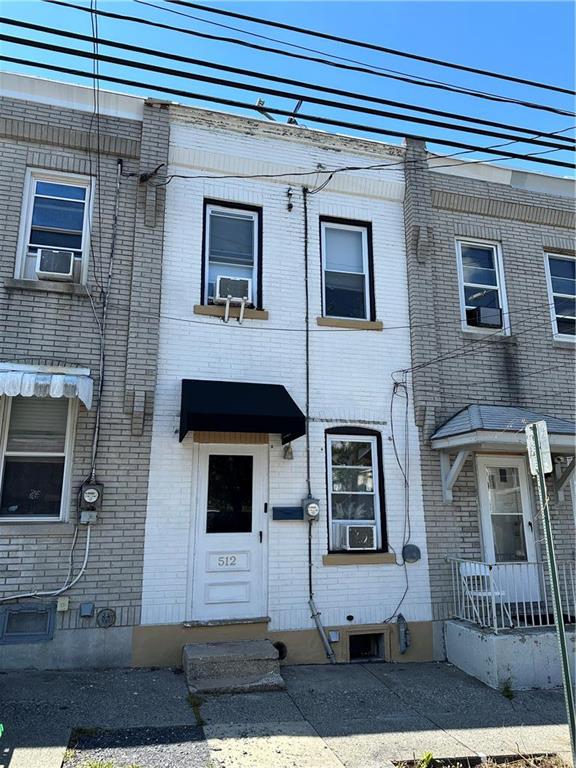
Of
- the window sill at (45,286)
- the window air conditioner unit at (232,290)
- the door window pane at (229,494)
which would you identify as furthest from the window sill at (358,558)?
the window sill at (45,286)

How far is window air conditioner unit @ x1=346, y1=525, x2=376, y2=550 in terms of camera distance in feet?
24.4

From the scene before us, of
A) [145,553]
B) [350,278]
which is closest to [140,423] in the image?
[145,553]

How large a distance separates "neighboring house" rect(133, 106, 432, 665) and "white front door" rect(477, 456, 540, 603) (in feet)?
3.76

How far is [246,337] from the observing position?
7.63 m

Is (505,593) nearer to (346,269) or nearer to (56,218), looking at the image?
(346,269)

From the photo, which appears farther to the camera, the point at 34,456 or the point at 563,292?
the point at 563,292

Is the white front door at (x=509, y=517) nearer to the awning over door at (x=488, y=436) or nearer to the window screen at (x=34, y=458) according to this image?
the awning over door at (x=488, y=436)

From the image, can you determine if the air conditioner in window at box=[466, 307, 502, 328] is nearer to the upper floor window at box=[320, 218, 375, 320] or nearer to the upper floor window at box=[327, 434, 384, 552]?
the upper floor window at box=[320, 218, 375, 320]

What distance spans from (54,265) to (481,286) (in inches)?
256

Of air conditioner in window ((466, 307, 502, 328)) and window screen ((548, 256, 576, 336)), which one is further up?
window screen ((548, 256, 576, 336))

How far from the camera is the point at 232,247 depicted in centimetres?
812

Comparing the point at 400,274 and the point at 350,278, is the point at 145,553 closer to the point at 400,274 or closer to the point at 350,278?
the point at 350,278

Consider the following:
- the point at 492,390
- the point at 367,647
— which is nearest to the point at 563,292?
the point at 492,390

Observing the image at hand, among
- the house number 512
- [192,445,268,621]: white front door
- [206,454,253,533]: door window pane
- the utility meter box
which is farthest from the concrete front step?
the utility meter box
